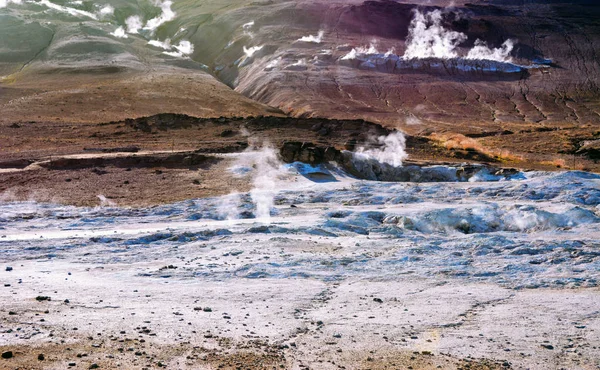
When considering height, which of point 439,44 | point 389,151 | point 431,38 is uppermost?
point 431,38

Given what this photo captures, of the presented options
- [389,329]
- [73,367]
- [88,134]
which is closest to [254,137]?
[88,134]

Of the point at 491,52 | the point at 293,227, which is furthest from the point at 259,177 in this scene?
the point at 491,52

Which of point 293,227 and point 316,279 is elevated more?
point 316,279

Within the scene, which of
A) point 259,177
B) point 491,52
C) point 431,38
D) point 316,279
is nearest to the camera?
point 316,279

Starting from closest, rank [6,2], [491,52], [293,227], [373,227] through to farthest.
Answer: [293,227], [373,227], [491,52], [6,2]

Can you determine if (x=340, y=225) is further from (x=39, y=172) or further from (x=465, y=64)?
(x=465, y=64)

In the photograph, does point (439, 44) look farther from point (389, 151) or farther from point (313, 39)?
point (389, 151)
